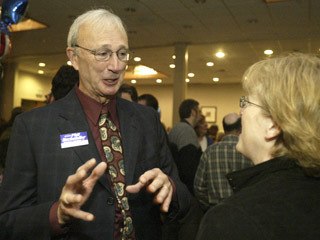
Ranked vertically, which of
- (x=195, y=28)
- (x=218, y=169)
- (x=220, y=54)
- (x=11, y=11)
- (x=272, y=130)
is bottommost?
(x=218, y=169)

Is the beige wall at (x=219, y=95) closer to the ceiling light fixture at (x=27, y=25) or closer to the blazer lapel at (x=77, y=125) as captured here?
the ceiling light fixture at (x=27, y=25)

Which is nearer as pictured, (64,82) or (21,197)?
(21,197)

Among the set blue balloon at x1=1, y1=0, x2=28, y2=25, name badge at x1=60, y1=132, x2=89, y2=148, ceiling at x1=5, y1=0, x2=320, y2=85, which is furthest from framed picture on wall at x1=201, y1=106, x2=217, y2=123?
name badge at x1=60, y1=132, x2=89, y2=148

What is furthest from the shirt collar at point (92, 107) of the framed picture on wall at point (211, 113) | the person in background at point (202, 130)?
the framed picture on wall at point (211, 113)

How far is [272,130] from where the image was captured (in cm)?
104

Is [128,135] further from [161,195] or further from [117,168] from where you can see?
[161,195]

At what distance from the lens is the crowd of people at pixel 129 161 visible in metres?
0.89

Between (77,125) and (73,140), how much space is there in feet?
0.22

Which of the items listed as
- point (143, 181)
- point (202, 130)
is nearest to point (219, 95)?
point (202, 130)

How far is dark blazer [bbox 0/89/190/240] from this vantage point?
4.11ft

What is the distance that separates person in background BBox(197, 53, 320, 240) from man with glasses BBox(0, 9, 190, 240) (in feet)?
1.12

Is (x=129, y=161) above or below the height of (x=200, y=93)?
below

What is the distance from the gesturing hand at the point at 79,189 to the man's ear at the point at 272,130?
19.6 inches

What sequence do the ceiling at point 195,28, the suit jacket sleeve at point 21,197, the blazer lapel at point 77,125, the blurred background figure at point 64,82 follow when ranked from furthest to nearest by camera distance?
1. the ceiling at point 195,28
2. the blurred background figure at point 64,82
3. the blazer lapel at point 77,125
4. the suit jacket sleeve at point 21,197
